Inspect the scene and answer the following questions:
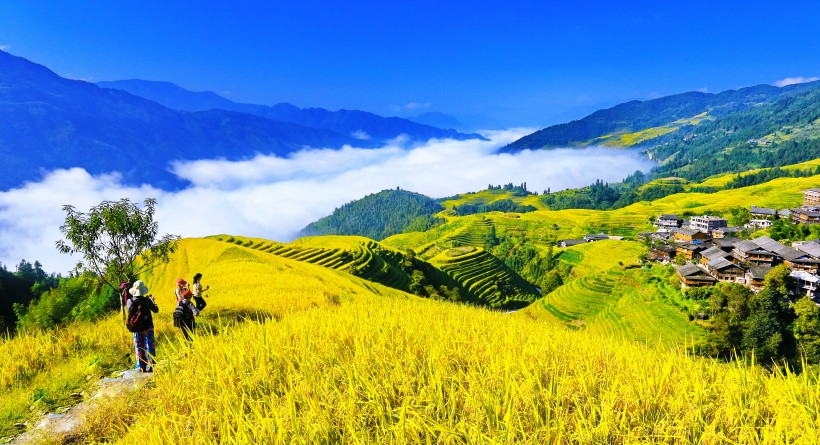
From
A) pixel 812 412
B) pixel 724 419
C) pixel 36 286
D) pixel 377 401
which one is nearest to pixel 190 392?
pixel 377 401

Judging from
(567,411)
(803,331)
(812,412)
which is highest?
(567,411)

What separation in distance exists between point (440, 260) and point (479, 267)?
433 inches

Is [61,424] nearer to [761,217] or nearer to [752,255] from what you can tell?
[752,255]

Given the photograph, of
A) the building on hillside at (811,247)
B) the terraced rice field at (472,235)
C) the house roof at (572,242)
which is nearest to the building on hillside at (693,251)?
the building on hillside at (811,247)

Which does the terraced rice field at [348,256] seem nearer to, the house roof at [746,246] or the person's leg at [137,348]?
the house roof at [746,246]

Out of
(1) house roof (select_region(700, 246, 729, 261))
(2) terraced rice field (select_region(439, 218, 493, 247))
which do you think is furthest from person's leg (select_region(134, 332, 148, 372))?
(2) terraced rice field (select_region(439, 218, 493, 247))

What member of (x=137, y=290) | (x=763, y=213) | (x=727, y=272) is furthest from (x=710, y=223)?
(x=137, y=290)

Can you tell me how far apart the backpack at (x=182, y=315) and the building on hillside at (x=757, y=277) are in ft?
228

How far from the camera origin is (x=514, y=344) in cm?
489

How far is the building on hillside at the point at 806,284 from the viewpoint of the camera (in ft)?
165

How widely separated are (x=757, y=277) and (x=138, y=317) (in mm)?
72421

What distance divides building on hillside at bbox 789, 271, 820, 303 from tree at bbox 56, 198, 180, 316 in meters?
70.9

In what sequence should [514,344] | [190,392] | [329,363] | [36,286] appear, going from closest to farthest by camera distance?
[190,392], [329,363], [514,344], [36,286]

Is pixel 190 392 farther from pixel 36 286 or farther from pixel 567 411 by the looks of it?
pixel 36 286
